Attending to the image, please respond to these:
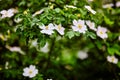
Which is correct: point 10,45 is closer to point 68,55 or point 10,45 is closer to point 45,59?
point 45,59

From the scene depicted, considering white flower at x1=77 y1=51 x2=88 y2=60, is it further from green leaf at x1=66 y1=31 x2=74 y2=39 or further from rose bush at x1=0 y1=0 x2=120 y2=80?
green leaf at x1=66 y1=31 x2=74 y2=39

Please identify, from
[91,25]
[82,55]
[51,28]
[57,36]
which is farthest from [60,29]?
[82,55]

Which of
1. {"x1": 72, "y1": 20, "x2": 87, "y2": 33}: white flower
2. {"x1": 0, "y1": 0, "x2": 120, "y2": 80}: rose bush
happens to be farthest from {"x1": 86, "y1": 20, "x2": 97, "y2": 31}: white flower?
{"x1": 72, "y1": 20, "x2": 87, "y2": 33}: white flower

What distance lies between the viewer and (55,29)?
94.0 inches

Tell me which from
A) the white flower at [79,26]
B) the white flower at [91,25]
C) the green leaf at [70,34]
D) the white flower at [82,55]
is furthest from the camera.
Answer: the white flower at [82,55]

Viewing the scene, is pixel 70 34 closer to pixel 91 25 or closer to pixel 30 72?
pixel 91 25

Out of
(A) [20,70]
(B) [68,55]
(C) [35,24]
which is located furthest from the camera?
(B) [68,55]

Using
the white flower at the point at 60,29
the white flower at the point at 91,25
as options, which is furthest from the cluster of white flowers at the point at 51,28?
the white flower at the point at 91,25

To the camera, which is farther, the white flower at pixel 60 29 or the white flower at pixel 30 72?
the white flower at pixel 30 72

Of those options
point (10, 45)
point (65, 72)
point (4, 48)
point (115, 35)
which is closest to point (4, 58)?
point (4, 48)

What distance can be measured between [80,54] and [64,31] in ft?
4.92

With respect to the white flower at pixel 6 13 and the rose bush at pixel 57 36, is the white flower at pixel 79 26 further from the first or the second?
the white flower at pixel 6 13

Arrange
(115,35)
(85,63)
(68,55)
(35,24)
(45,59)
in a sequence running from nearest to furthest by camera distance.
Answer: (35,24)
(115,35)
(45,59)
(85,63)
(68,55)

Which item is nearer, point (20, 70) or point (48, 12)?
point (48, 12)
